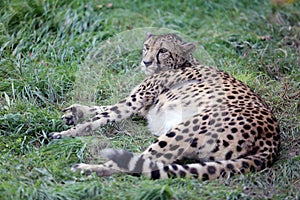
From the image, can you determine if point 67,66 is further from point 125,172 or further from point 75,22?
point 125,172

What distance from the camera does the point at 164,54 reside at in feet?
17.8

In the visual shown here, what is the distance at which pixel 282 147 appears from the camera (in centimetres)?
470

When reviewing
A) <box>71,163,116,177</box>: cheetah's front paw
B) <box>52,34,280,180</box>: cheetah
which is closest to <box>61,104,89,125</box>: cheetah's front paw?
<box>52,34,280,180</box>: cheetah

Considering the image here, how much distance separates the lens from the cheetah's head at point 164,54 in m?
5.42

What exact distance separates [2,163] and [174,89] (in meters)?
1.54

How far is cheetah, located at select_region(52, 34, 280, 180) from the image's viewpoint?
13.4 ft

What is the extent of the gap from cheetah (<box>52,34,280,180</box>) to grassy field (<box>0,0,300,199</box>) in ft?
0.29

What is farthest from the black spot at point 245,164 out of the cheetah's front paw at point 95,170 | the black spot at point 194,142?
the cheetah's front paw at point 95,170

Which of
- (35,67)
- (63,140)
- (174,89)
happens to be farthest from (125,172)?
(35,67)

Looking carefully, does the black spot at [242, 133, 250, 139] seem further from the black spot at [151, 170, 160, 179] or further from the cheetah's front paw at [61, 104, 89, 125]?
the cheetah's front paw at [61, 104, 89, 125]

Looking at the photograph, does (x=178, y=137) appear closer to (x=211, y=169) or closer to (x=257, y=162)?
(x=211, y=169)

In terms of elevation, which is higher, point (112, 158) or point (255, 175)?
point (112, 158)

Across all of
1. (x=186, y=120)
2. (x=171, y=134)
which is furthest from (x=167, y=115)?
(x=171, y=134)

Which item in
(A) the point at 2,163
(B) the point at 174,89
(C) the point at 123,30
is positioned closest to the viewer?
(A) the point at 2,163
